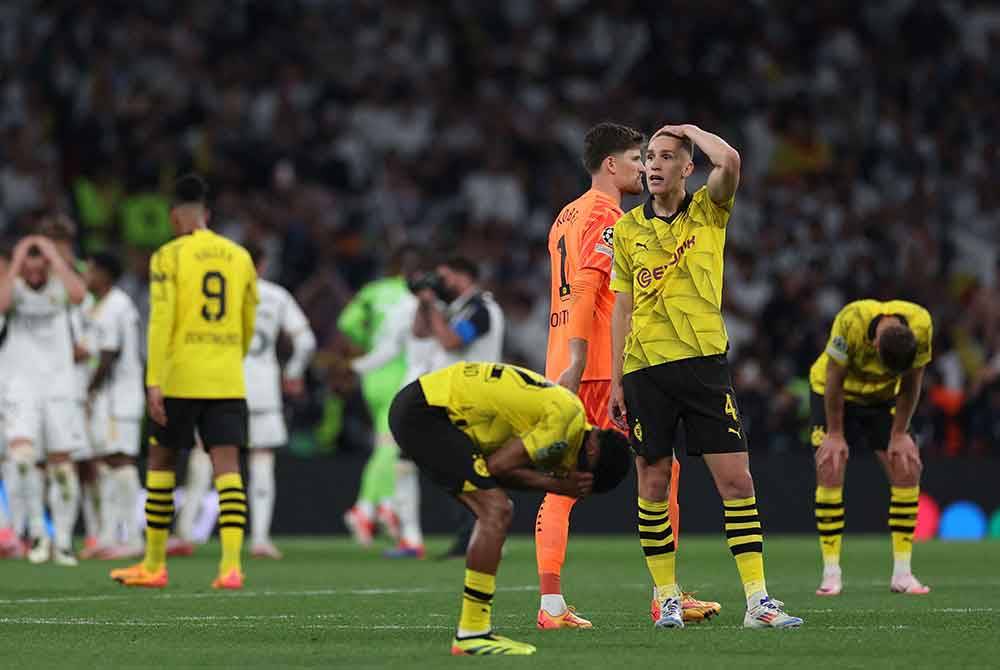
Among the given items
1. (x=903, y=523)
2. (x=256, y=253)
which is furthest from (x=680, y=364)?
(x=256, y=253)

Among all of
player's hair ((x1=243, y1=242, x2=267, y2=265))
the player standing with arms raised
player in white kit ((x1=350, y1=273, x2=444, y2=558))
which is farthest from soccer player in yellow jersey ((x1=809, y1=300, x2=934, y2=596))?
player's hair ((x1=243, y1=242, x2=267, y2=265))

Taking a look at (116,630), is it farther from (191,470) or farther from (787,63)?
(787,63)

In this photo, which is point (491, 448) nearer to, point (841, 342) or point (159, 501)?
point (841, 342)

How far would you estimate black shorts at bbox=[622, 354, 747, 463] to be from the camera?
29.5 feet

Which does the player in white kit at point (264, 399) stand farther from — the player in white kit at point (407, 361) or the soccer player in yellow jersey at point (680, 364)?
the soccer player in yellow jersey at point (680, 364)

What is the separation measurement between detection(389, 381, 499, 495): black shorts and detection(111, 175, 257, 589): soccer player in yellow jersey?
383 centimetres

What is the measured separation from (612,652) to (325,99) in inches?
678

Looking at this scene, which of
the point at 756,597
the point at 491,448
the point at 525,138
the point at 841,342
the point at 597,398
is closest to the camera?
the point at 491,448

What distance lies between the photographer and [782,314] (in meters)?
22.0

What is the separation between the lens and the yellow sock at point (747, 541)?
8953 millimetres

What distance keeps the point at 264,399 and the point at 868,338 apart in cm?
645

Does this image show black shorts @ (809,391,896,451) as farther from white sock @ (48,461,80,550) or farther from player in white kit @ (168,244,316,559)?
white sock @ (48,461,80,550)

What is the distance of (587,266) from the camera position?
9742 millimetres

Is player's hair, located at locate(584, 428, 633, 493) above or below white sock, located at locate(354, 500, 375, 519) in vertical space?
above
